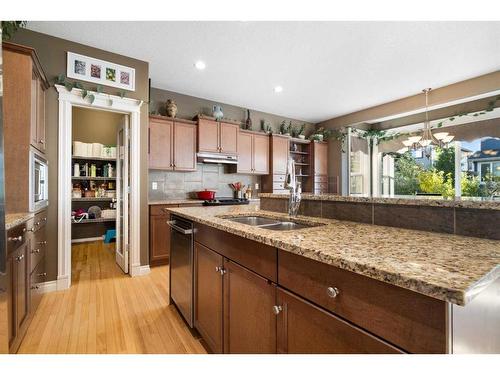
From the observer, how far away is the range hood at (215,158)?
4219 millimetres

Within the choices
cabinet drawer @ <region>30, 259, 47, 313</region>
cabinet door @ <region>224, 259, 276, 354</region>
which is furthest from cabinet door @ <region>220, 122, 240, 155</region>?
cabinet door @ <region>224, 259, 276, 354</region>

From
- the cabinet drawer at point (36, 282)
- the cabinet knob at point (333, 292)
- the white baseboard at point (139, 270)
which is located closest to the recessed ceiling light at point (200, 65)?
the white baseboard at point (139, 270)

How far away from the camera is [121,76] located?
3.01m

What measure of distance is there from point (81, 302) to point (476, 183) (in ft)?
20.3

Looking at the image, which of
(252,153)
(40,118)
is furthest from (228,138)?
(40,118)

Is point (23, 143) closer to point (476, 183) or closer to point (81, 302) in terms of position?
point (81, 302)

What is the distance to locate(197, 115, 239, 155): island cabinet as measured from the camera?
4.14 meters

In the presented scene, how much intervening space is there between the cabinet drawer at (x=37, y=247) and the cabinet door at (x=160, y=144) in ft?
5.33

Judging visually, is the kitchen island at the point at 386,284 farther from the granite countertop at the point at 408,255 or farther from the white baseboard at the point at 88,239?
the white baseboard at the point at 88,239

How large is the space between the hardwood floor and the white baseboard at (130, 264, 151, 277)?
0.25ft

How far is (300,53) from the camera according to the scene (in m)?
3.02

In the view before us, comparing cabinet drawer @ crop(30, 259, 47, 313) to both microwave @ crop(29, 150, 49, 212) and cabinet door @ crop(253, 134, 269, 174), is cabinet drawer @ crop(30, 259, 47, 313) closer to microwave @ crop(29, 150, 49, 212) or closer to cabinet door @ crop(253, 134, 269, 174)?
microwave @ crop(29, 150, 49, 212)
